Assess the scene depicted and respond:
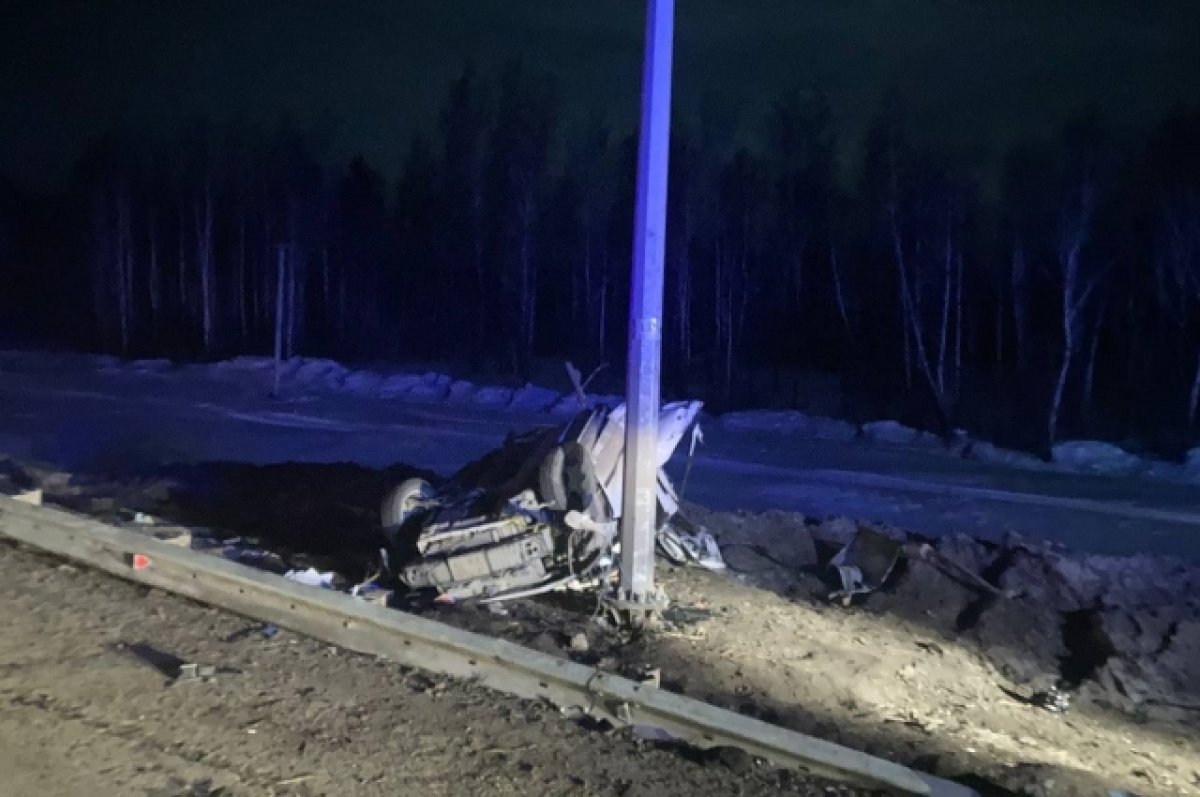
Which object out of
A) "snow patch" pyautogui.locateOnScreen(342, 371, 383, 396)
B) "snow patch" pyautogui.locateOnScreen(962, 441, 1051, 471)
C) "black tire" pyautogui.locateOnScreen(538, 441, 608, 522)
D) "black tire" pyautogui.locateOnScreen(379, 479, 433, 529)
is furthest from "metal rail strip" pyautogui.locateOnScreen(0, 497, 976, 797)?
"snow patch" pyautogui.locateOnScreen(342, 371, 383, 396)

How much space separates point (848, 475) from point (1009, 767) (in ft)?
32.3

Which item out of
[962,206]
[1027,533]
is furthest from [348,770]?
[962,206]

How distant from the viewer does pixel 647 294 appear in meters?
6.98

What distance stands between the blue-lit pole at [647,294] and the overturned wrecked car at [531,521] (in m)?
0.77

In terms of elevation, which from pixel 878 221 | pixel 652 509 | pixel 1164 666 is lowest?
pixel 1164 666

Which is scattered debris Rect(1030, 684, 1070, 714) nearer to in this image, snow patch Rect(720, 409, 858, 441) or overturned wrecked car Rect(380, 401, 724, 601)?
overturned wrecked car Rect(380, 401, 724, 601)

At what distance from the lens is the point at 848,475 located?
15.2 meters

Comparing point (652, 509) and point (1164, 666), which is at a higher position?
point (652, 509)

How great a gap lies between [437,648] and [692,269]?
33.3 metres

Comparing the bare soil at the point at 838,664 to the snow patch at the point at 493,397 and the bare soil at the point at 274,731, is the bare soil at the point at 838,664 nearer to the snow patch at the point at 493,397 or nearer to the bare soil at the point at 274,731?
the bare soil at the point at 274,731

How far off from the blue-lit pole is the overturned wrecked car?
0.77 m

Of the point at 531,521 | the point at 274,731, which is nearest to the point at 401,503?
the point at 531,521

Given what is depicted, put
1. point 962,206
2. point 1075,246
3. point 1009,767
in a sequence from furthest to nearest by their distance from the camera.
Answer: point 962,206, point 1075,246, point 1009,767

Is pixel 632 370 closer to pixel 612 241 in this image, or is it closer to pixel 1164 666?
pixel 1164 666
